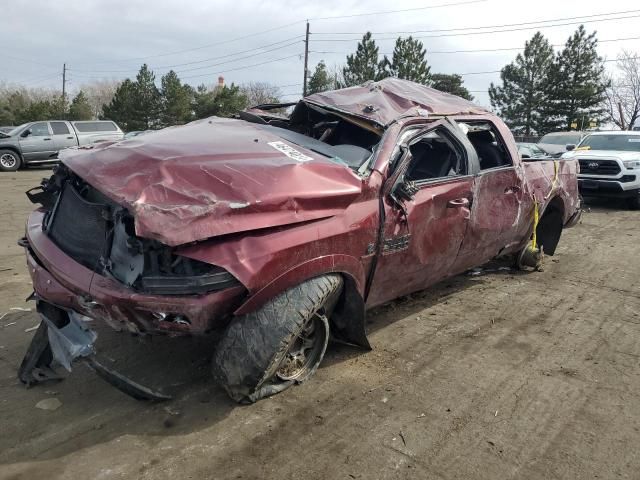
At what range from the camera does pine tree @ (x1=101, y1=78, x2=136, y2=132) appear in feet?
133

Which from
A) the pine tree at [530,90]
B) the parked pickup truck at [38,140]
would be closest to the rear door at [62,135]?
the parked pickup truck at [38,140]

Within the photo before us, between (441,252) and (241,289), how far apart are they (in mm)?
1890

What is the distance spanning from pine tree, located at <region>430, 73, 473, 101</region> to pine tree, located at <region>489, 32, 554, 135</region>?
3.60 m

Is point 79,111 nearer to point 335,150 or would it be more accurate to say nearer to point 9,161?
point 9,161

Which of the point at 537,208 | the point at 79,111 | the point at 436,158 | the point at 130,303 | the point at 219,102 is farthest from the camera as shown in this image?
the point at 79,111

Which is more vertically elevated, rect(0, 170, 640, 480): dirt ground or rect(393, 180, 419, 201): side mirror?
rect(393, 180, 419, 201): side mirror

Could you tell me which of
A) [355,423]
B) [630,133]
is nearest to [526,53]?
[630,133]

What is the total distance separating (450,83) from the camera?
46438mm

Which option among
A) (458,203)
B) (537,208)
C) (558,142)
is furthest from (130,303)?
(558,142)

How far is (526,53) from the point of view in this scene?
4562cm

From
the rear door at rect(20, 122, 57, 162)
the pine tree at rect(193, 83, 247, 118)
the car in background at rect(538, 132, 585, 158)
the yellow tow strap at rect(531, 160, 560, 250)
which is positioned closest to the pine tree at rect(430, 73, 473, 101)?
the pine tree at rect(193, 83, 247, 118)

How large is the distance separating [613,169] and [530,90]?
38.5 metres

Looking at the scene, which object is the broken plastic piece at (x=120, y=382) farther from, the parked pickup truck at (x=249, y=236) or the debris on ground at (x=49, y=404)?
the debris on ground at (x=49, y=404)

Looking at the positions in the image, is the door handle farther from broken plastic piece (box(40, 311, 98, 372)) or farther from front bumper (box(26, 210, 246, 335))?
broken plastic piece (box(40, 311, 98, 372))
